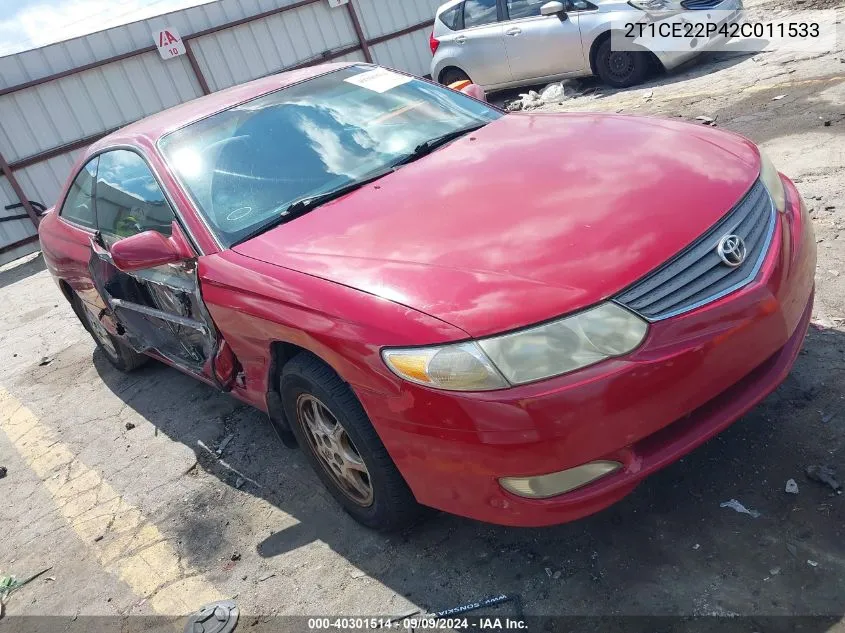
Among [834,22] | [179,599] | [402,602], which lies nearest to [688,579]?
[402,602]

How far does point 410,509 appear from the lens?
8.80ft

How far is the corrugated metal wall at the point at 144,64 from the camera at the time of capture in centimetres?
1155

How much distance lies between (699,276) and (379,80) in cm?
233

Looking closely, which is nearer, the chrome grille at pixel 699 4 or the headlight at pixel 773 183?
the headlight at pixel 773 183

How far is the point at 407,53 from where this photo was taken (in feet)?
50.4

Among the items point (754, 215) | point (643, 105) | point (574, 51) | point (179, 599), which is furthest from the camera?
point (574, 51)

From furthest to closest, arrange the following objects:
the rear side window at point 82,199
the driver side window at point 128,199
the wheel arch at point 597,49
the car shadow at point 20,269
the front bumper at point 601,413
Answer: the car shadow at point 20,269 → the wheel arch at point 597,49 → the rear side window at point 82,199 → the driver side window at point 128,199 → the front bumper at point 601,413

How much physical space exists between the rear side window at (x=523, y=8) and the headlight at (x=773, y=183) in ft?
24.3

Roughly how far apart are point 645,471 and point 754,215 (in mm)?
994

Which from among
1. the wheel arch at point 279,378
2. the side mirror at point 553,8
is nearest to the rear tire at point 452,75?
the side mirror at point 553,8

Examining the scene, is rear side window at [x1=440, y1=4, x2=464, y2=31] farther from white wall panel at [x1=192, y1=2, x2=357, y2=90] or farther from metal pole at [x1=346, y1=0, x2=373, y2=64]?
white wall panel at [x1=192, y1=2, x2=357, y2=90]

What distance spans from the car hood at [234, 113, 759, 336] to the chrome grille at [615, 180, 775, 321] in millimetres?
35

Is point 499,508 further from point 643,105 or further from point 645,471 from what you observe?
point 643,105

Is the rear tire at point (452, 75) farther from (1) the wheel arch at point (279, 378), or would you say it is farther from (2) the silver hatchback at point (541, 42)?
(1) the wheel arch at point (279, 378)
